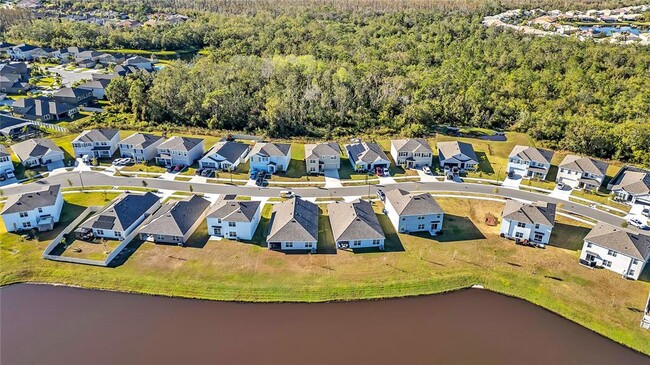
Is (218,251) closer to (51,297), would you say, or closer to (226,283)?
(226,283)

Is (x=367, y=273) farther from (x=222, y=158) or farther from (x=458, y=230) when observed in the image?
(x=222, y=158)

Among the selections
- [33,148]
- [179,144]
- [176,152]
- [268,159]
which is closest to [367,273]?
[268,159]

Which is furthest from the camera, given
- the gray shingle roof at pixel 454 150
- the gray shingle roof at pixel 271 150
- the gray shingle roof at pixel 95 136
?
the gray shingle roof at pixel 95 136

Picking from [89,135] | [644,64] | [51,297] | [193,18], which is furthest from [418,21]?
[51,297]

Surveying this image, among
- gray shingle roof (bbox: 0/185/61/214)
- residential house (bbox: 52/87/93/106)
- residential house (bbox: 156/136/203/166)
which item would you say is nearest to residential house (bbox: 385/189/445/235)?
residential house (bbox: 156/136/203/166)

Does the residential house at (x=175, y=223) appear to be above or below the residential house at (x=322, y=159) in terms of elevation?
below

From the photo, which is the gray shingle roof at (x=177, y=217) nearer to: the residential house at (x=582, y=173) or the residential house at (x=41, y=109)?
the residential house at (x=582, y=173)

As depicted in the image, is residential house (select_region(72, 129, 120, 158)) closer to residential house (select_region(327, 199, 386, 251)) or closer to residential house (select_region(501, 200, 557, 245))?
residential house (select_region(327, 199, 386, 251))

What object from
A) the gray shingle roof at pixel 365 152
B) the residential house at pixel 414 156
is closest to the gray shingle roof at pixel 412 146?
the residential house at pixel 414 156
